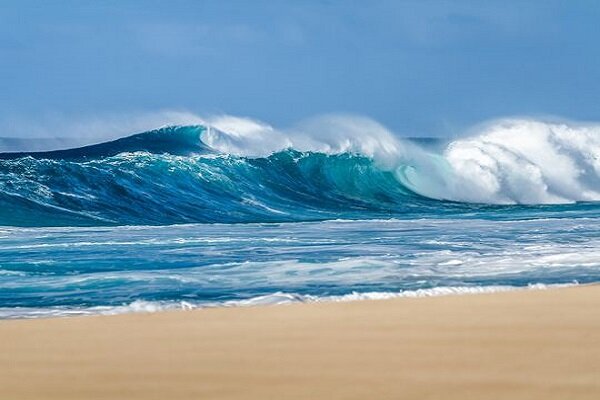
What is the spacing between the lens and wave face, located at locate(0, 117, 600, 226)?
15.9 metres

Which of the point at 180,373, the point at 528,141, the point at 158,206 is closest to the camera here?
the point at 180,373

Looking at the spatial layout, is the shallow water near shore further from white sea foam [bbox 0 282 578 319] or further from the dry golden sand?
the dry golden sand

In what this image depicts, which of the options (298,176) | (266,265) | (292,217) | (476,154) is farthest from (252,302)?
(476,154)

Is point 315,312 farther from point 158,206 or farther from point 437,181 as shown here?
point 437,181

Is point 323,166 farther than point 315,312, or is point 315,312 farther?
point 323,166

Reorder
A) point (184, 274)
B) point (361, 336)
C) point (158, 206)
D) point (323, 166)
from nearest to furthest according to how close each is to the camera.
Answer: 1. point (361, 336)
2. point (184, 274)
3. point (158, 206)
4. point (323, 166)

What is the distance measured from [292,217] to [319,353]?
12418 millimetres

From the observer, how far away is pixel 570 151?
2425cm

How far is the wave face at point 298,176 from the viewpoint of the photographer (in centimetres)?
1586

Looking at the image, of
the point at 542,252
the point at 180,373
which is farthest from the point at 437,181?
the point at 180,373

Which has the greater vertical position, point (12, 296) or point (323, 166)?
point (323, 166)

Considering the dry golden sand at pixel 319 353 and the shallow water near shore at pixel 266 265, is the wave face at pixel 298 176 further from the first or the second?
the dry golden sand at pixel 319 353

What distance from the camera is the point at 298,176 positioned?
20953mm

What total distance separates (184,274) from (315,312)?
2.14 metres
